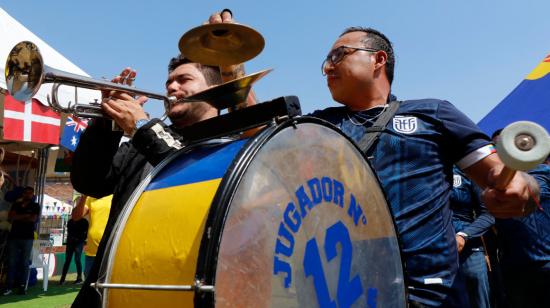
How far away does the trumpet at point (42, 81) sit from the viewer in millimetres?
2180

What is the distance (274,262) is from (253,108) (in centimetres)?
46

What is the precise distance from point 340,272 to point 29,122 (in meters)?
7.06

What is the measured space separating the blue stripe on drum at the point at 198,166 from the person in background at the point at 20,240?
8483 millimetres

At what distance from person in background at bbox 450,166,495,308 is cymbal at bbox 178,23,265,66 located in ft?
7.93

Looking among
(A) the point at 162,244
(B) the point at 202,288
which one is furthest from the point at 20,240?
(B) the point at 202,288

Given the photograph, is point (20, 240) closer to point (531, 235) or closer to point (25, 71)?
point (25, 71)

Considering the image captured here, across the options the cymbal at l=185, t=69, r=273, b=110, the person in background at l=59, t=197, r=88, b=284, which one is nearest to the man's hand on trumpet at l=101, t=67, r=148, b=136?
the cymbal at l=185, t=69, r=273, b=110

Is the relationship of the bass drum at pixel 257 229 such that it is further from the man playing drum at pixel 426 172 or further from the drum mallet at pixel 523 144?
the drum mallet at pixel 523 144

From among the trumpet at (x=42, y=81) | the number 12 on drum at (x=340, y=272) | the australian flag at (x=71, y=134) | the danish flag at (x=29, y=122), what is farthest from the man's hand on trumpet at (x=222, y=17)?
the australian flag at (x=71, y=134)

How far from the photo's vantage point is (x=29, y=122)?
7.50 meters

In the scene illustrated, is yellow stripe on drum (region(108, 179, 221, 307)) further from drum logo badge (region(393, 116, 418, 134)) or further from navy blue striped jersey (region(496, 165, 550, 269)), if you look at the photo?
navy blue striped jersey (region(496, 165, 550, 269))

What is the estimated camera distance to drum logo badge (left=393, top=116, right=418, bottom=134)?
83.8 inches

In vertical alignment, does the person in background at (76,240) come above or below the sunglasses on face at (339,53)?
below

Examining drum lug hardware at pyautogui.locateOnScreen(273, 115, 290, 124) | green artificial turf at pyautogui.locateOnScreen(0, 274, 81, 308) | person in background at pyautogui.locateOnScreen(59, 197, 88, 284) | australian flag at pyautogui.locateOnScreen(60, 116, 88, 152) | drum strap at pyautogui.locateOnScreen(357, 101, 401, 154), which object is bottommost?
green artificial turf at pyautogui.locateOnScreen(0, 274, 81, 308)
